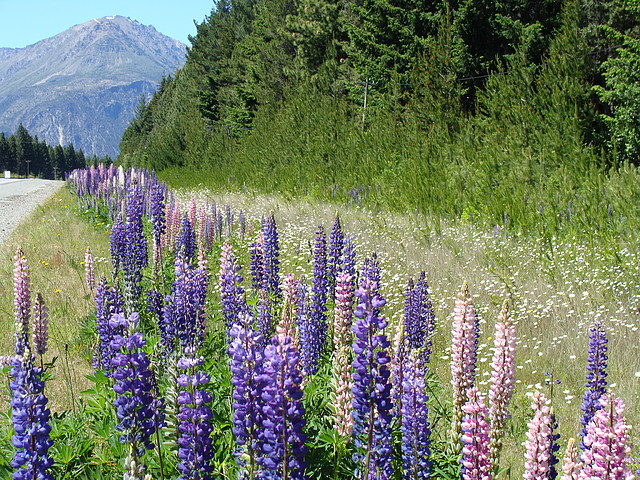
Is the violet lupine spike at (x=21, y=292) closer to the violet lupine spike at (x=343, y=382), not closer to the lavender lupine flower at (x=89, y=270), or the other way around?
the violet lupine spike at (x=343, y=382)

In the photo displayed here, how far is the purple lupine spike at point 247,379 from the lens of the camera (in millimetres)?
1886

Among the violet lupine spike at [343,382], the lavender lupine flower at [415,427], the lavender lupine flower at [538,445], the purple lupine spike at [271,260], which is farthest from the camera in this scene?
the purple lupine spike at [271,260]

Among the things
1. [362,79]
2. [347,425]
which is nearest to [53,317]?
[347,425]

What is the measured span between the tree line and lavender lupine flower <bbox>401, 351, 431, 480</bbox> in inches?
4792

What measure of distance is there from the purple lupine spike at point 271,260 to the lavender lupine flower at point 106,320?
1258 millimetres

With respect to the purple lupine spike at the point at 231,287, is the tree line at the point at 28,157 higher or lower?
higher

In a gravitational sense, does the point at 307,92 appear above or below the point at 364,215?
above

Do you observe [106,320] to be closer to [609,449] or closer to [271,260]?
[271,260]

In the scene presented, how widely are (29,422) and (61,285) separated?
5.95 m

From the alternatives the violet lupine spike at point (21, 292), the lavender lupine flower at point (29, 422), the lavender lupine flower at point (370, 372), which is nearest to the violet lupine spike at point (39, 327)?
the violet lupine spike at point (21, 292)

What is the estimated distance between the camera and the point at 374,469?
2133mm

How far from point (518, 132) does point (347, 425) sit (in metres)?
11.0

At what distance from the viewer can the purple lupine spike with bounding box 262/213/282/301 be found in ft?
15.0

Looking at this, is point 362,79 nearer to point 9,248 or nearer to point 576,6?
point 576,6
